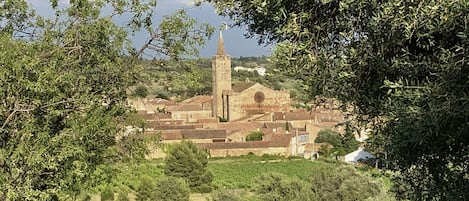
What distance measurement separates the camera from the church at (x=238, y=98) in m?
71.8

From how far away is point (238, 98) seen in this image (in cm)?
7144

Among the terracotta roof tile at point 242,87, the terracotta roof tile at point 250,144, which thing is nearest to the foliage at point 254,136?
the terracotta roof tile at point 250,144

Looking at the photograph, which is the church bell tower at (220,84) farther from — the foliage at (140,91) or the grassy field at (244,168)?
the foliage at (140,91)

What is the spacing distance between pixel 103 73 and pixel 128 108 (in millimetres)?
587

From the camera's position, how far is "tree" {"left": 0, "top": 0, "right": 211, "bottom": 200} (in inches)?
220

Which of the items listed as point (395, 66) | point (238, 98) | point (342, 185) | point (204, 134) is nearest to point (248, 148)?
point (204, 134)

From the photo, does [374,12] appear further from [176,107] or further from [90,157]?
[176,107]

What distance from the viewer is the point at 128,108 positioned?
712 centimetres

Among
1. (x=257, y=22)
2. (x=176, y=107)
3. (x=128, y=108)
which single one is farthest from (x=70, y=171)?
(x=176, y=107)

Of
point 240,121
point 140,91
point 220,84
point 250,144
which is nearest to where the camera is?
point 140,91

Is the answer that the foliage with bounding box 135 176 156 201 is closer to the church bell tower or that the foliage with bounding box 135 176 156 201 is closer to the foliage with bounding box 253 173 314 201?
the foliage with bounding box 253 173 314 201

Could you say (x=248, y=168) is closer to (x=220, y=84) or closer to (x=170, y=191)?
(x=170, y=191)

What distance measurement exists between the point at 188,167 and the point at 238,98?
122ft

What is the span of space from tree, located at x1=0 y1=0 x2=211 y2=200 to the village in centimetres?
3276
